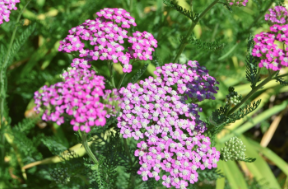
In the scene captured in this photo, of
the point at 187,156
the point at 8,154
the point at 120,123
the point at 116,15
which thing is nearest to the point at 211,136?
the point at 187,156

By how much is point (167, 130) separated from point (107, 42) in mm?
689

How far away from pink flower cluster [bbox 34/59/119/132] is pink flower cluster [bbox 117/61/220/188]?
0.27 metres

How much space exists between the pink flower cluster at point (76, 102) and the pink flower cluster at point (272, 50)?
96cm

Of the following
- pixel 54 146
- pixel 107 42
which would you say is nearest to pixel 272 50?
pixel 107 42

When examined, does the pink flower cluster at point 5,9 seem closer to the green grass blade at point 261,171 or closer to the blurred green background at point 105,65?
the blurred green background at point 105,65

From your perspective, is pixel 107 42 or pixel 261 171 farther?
pixel 261 171

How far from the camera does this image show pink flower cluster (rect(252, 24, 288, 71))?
5.17 ft

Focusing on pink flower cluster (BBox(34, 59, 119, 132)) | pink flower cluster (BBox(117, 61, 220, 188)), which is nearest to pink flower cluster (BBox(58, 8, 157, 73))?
pink flower cluster (BBox(117, 61, 220, 188))

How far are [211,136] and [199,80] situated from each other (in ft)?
1.31

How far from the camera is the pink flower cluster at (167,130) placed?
1563 millimetres

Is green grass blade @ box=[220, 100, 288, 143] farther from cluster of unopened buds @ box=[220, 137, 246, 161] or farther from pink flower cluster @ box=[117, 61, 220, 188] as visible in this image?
pink flower cluster @ box=[117, 61, 220, 188]

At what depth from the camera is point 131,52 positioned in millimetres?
1817

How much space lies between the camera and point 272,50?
164cm

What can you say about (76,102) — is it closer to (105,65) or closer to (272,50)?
(272,50)
